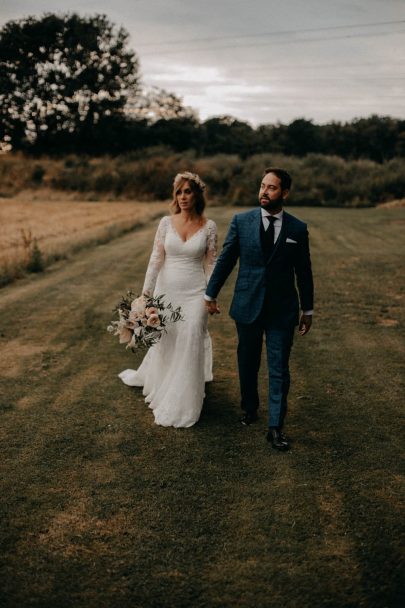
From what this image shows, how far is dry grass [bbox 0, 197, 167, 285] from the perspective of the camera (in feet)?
45.6

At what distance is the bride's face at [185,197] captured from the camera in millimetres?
5242

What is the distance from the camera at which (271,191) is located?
4.44 m

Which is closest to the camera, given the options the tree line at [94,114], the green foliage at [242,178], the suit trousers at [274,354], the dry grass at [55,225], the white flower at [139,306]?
the suit trousers at [274,354]

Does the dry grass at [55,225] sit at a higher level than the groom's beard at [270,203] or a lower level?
lower

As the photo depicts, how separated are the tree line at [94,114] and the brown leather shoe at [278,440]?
43.4 meters

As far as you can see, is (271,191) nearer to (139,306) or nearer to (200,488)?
(139,306)

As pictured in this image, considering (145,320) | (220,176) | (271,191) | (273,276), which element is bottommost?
(220,176)

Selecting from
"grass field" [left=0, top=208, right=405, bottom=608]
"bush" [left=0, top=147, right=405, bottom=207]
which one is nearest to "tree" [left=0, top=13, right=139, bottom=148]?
"bush" [left=0, top=147, right=405, bottom=207]

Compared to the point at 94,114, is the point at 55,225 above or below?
below

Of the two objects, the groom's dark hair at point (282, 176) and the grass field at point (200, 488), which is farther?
the groom's dark hair at point (282, 176)

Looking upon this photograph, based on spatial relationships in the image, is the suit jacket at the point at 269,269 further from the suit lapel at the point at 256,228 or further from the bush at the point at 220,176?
the bush at the point at 220,176

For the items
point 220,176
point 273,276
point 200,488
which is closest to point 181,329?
point 273,276

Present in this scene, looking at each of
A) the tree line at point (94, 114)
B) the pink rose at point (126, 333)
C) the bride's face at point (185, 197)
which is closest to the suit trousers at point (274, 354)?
the pink rose at point (126, 333)

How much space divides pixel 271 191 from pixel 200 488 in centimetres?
219
